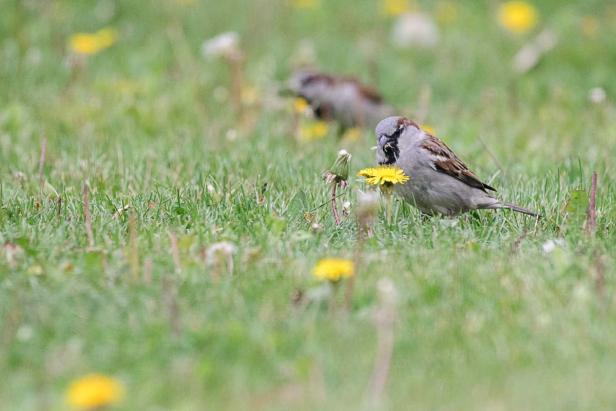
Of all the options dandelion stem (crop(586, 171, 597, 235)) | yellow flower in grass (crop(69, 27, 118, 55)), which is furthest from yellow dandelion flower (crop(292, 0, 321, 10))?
dandelion stem (crop(586, 171, 597, 235))

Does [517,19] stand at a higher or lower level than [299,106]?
higher

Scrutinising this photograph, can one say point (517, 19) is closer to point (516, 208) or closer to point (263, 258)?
point (516, 208)

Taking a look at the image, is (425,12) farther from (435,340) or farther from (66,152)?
(435,340)

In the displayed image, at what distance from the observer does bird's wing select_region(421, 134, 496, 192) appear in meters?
5.53

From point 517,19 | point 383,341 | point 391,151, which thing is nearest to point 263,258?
point 383,341

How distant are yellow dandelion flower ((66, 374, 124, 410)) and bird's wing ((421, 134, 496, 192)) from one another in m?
2.73

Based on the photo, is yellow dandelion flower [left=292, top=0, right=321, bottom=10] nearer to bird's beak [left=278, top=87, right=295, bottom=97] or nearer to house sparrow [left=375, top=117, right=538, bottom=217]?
bird's beak [left=278, top=87, right=295, bottom=97]

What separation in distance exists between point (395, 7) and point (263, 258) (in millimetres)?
7225

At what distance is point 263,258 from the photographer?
4.56 meters

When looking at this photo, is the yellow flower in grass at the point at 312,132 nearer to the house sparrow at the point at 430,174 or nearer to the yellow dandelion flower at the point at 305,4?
the house sparrow at the point at 430,174

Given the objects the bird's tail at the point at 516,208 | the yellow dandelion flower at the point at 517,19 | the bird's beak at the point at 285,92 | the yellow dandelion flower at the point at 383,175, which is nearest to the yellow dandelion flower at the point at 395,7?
the yellow dandelion flower at the point at 517,19

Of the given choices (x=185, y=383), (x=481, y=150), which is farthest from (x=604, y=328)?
(x=481, y=150)

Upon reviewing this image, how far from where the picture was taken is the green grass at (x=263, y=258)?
11.4ft

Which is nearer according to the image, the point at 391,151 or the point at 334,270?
the point at 334,270
